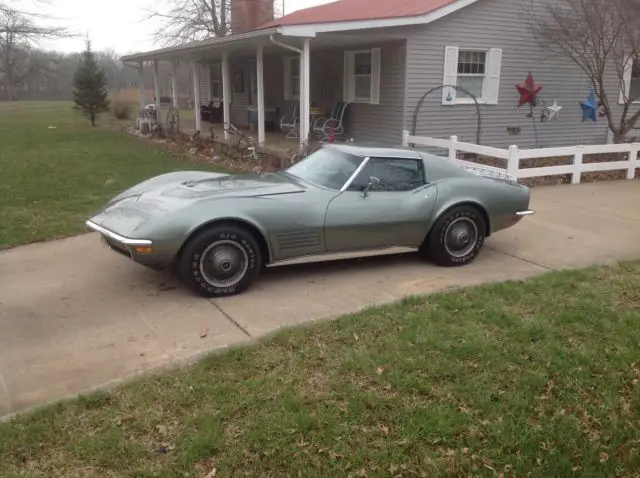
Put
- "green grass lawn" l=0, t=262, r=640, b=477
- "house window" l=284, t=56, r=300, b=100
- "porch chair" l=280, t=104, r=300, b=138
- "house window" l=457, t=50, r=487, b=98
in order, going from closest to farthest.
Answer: "green grass lawn" l=0, t=262, r=640, b=477 < "house window" l=457, t=50, r=487, b=98 < "porch chair" l=280, t=104, r=300, b=138 < "house window" l=284, t=56, r=300, b=100

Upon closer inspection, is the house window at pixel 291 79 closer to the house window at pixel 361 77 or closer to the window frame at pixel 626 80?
the house window at pixel 361 77

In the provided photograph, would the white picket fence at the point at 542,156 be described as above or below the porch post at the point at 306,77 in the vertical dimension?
below

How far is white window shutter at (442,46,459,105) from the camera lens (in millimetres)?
12996

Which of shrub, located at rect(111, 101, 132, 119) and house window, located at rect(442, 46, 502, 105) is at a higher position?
house window, located at rect(442, 46, 502, 105)

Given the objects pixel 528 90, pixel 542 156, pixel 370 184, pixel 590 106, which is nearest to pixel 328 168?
pixel 370 184

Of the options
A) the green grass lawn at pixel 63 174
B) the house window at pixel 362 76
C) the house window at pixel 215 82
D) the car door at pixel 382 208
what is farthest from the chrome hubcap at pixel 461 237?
the house window at pixel 215 82

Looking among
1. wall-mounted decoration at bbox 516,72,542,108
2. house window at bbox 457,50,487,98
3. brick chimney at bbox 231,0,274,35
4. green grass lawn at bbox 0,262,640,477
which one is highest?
brick chimney at bbox 231,0,274,35

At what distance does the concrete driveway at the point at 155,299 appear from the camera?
12.5 ft

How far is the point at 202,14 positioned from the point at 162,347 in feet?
123

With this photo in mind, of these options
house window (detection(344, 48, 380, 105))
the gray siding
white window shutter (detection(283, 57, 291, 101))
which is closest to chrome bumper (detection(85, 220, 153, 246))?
the gray siding

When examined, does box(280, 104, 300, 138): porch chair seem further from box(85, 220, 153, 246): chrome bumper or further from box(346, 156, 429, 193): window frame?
box(85, 220, 153, 246): chrome bumper

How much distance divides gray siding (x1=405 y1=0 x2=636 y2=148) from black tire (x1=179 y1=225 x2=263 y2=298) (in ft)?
28.7

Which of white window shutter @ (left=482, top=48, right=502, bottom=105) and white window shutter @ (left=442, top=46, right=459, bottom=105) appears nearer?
white window shutter @ (left=442, top=46, right=459, bottom=105)

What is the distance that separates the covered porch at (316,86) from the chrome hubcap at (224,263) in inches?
273
